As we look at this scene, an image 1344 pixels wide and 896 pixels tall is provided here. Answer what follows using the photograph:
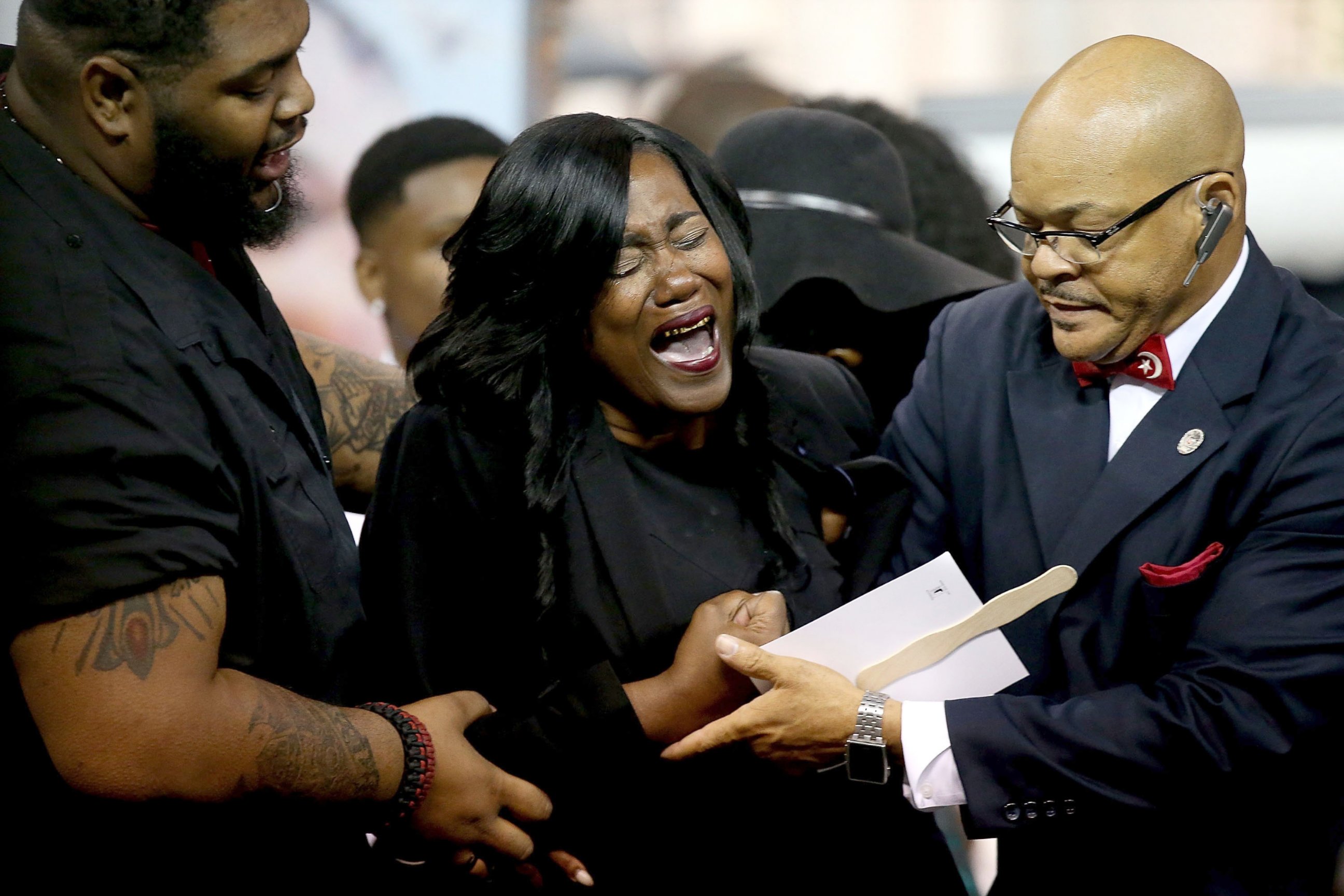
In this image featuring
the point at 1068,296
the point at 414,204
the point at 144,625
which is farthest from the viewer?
the point at 414,204

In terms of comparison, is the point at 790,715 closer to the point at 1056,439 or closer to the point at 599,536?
the point at 599,536

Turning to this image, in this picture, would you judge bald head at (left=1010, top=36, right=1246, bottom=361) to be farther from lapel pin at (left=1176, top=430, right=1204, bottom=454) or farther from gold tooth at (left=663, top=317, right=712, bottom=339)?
gold tooth at (left=663, top=317, right=712, bottom=339)

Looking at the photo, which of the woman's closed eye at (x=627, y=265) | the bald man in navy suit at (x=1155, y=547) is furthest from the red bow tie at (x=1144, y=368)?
the woman's closed eye at (x=627, y=265)

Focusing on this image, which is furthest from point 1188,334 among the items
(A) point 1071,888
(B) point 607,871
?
(B) point 607,871

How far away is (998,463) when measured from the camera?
7.53ft

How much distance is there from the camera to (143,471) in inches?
66.9

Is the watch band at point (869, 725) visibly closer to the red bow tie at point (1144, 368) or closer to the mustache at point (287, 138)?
the red bow tie at point (1144, 368)

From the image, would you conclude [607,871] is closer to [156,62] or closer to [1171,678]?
[1171,678]

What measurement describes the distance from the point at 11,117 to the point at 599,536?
110cm

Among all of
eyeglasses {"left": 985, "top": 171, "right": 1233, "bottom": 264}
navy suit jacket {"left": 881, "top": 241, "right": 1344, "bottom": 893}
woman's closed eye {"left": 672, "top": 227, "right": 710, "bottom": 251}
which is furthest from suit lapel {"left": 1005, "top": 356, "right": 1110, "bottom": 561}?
woman's closed eye {"left": 672, "top": 227, "right": 710, "bottom": 251}

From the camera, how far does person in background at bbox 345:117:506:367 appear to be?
394cm

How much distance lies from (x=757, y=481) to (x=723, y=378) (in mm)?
213

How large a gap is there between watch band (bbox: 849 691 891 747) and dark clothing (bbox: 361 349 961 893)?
0.72 feet

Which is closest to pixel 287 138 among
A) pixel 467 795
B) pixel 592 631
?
pixel 592 631
